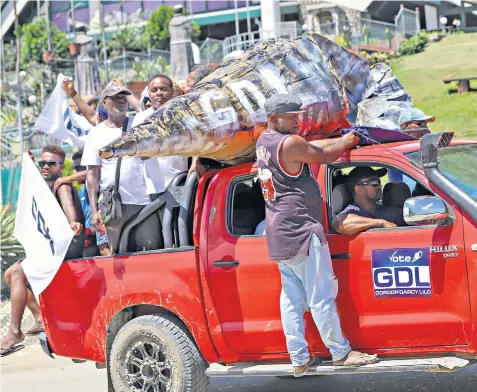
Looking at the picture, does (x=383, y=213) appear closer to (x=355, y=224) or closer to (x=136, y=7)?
(x=355, y=224)

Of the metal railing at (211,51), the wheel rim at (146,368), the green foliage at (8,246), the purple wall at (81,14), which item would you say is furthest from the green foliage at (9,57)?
the wheel rim at (146,368)

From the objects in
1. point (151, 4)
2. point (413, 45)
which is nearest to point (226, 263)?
point (413, 45)

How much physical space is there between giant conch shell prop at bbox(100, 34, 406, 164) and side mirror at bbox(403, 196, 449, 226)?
1139 millimetres

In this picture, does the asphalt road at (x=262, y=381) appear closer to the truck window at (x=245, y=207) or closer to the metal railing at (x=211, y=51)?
the truck window at (x=245, y=207)

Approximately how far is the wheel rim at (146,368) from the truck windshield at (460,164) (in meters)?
2.12

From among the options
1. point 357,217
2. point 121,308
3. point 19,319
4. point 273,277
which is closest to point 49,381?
point 19,319

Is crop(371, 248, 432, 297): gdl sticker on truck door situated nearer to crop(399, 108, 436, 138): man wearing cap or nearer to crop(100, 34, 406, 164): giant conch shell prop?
crop(100, 34, 406, 164): giant conch shell prop

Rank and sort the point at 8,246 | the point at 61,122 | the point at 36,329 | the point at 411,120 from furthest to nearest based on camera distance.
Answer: the point at 8,246 < the point at 61,122 < the point at 36,329 < the point at 411,120

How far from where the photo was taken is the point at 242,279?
6195 mm

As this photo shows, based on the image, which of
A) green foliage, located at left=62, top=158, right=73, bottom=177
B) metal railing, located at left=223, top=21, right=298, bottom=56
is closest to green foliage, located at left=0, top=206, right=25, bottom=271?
green foliage, located at left=62, top=158, right=73, bottom=177

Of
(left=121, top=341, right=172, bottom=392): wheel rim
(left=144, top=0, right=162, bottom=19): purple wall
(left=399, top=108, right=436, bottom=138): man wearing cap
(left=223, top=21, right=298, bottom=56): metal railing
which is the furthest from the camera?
(left=144, top=0, right=162, bottom=19): purple wall

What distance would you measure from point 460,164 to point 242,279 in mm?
1522

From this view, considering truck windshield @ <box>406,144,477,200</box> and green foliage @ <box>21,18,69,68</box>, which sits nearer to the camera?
truck windshield @ <box>406,144,477,200</box>

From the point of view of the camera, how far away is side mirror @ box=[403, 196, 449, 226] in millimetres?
5523
